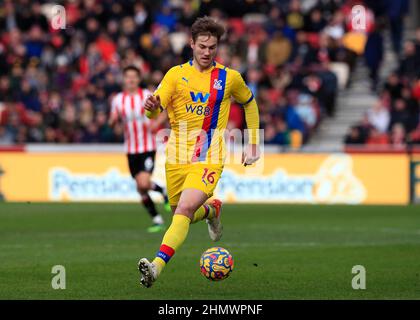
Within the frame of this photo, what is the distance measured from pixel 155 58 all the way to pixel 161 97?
650 inches

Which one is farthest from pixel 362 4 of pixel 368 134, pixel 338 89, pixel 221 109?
pixel 221 109

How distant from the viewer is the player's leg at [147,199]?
17.1 m

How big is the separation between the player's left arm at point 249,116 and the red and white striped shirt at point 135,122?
6.38 meters

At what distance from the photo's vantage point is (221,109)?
10.9 metres

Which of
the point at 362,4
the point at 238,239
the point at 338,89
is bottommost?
the point at 238,239

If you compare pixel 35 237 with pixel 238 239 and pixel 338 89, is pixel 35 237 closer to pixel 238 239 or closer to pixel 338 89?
pixel 238 239

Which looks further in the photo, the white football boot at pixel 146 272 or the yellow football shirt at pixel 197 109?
the yellow football shirt at pixel 197 109

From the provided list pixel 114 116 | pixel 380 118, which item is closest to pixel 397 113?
pixel 380 118

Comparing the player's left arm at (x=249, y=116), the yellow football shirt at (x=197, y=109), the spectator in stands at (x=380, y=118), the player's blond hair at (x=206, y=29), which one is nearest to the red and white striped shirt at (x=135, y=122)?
the player's left arm at (x=249, y=116)

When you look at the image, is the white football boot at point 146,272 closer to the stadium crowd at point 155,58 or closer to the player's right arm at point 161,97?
the player's right arm at point 161,97

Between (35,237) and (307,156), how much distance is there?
9161mm

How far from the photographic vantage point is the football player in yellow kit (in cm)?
1054

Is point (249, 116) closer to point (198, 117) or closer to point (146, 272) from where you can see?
point (198, 117)

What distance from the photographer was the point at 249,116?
1125 cm
